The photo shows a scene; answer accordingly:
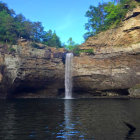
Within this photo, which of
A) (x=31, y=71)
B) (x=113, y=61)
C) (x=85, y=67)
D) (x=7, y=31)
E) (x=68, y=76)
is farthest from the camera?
(x=7, y=31)

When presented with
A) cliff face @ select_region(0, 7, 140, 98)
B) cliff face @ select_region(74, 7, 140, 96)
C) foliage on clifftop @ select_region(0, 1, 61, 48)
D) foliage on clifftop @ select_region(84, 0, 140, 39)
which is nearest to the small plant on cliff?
cliff face @ select_region(0, 7, 140, 98)

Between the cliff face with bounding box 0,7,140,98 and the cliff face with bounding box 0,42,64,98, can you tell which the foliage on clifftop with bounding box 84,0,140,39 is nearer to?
the cliff face with bounding box 0,7,140,98

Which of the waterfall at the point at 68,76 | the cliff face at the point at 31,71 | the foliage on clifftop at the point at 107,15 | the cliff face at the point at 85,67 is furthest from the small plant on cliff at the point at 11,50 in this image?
the foliage on clifftop at the point at 107,15

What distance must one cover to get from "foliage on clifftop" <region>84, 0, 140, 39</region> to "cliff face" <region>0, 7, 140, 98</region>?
435 cm

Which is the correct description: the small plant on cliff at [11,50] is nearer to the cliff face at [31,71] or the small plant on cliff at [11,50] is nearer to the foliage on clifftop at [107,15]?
the cliff face at [31,71]

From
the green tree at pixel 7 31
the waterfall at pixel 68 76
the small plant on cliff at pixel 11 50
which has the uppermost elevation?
the green tree at pixel 7 31

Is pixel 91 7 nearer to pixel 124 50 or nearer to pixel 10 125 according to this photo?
pixel 124 50

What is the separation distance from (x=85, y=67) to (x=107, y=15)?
54.1 feet

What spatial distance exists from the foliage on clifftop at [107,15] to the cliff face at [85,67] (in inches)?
171

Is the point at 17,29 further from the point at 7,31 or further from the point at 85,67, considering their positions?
the point at 85,67

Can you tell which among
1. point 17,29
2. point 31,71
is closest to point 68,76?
point 31,71

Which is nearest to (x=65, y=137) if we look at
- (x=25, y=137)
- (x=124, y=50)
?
(x=25, y=137)

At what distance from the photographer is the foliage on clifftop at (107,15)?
145ft

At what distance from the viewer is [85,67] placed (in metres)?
42.6
